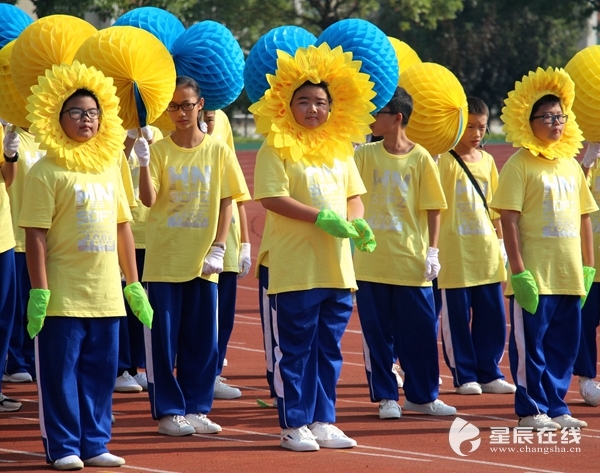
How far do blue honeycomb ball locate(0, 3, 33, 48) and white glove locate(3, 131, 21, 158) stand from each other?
0.66 meters

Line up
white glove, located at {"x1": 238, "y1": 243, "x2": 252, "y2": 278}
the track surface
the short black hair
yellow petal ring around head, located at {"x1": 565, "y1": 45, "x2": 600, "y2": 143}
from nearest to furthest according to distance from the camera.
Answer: the track surface < the short black hair < yellow petal ring around head, located at {"x1": 565, "y1": 45, "x2": 600, "y2": 143} < white glove, located at {"x1": 238, "y1": 243, "x2": 252, "y2": 278}

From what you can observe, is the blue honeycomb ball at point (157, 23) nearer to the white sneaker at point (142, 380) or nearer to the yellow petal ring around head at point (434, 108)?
the yellow petal ring around head at point (434, 108)

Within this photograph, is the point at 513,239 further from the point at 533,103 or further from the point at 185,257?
the point at 185,257

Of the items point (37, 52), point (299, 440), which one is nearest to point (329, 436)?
point (299, 440)

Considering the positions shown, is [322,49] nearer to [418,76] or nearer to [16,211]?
[418,76]

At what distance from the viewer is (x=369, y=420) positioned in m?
7.39

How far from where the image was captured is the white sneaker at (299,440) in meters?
6.39

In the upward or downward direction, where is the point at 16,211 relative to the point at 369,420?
upward

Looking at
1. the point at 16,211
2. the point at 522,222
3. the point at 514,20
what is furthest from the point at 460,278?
the point at 514,20

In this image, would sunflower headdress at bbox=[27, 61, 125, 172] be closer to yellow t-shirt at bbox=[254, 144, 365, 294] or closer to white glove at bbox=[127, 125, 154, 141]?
white glove at bbox=[127, 125, 154, 141]

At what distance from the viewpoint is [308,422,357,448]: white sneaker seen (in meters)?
6.51

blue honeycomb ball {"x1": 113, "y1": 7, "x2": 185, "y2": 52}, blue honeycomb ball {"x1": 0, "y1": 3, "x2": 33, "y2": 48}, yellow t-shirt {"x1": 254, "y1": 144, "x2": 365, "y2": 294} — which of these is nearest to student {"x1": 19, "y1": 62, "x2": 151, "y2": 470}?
yellow t-shirt {"x1": 254, "y1": 144, "x2": 365, "y2": 294}

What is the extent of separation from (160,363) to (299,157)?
4.81 feet

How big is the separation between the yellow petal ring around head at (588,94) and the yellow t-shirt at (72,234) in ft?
10.9
